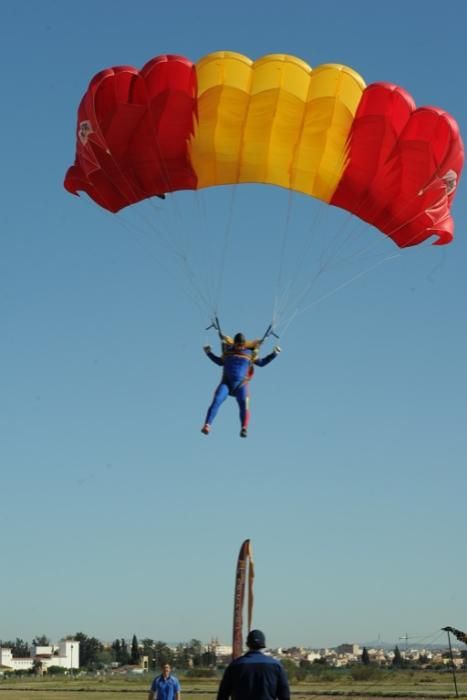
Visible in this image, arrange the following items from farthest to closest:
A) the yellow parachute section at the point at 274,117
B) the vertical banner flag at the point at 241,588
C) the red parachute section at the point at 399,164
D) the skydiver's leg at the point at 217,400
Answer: the red parachute section at the point at 399,164, the yellow parachute section at the point at 274,117, the skydiver's leg at the point at 217,400, the vertical banner flag at the point at 241,588

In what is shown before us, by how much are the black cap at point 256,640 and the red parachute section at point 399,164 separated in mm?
13325

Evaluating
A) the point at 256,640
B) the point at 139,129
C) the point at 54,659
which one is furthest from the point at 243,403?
the point at 54,659

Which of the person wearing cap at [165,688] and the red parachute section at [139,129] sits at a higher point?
the red parachute section at [139,129]

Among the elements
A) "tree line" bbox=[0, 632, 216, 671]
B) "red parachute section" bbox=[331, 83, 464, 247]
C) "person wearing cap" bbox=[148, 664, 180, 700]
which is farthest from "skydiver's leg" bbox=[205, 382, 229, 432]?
"tree line" bbox=[0, 632, 216, 671]

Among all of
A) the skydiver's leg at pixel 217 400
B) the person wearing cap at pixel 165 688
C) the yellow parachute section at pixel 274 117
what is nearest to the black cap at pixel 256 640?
the person wearing cap at pixel 165 688

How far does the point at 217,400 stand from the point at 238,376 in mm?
501

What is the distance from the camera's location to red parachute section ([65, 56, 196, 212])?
20.7 meters

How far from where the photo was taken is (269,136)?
831 inches

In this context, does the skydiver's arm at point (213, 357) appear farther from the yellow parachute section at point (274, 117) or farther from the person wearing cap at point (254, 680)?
the person wearing cap at point (254, 680)

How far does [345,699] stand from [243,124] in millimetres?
18618

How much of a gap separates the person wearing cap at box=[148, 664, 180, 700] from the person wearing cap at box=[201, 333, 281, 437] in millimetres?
4917

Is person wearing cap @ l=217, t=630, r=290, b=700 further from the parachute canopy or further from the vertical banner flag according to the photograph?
the parachute canopy

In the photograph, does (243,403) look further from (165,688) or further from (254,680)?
(254,680)

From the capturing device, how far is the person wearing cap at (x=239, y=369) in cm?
1978
